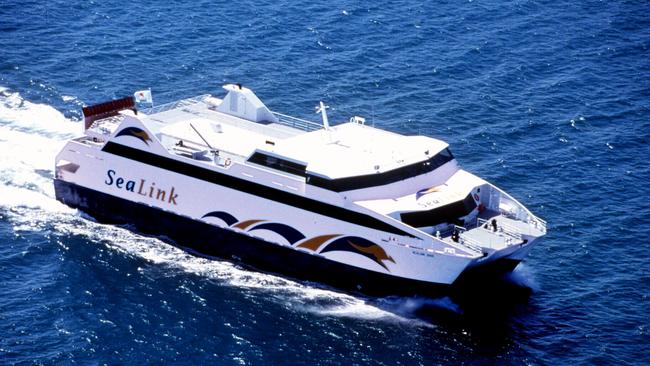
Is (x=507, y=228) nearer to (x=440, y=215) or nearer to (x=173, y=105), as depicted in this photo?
(x=440, y=215)

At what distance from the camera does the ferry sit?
50438 millimetres

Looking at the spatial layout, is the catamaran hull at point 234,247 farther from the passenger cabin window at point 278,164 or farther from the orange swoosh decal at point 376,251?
the passenger cabin window at point 278,164

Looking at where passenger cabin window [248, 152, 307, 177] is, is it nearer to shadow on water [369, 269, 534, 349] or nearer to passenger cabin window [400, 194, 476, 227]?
passenger cabin window [400, 194, 476, 227]

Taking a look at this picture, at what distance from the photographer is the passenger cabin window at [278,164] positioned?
171ft

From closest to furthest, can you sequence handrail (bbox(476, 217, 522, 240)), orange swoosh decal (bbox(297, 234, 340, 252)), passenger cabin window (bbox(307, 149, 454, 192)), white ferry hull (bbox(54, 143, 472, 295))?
1. white ferry hull (bbox(54, 143, 472, 295))
2. passenger cabin window (bbox(307, 149, 454, 192))
3. handrail (bbox(476, 217, 522, 240))
4. orange swoosh decal (bbox(297, 234, 340, 252))

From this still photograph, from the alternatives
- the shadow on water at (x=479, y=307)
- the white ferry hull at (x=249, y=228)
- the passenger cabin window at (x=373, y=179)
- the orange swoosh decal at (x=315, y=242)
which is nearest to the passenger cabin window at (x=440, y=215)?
the white ferry hull at (x=249, y=228)

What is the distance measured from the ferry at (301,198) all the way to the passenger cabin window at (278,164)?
6cm

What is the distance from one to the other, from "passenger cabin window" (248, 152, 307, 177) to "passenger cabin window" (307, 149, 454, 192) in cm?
87

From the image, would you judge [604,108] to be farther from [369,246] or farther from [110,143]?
[110,143]

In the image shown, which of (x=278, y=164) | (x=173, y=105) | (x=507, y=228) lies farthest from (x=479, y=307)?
(x=173, y=105)

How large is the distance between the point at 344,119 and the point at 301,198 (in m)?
17.8

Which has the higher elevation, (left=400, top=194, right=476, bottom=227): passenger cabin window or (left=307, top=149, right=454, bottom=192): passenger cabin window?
(left=307, top=149, right=454, bottom=192): passenger cabin window

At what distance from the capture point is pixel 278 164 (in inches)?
2078

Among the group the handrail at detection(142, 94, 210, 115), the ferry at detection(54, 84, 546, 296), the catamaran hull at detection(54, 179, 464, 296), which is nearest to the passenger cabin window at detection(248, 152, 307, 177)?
the ferry at detection(54, 84, 546, 296)
